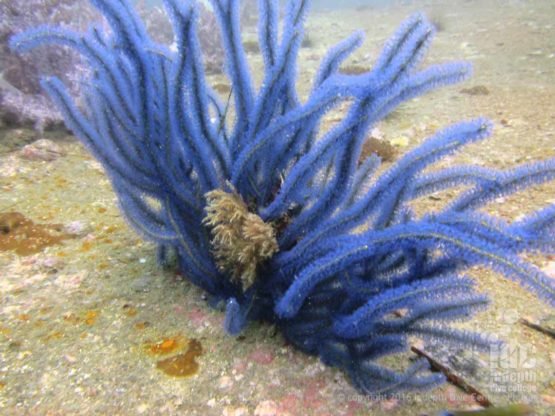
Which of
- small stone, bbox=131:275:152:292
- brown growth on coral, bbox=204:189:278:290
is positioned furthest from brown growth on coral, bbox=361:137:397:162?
small stone, bbox=131:275:152:292

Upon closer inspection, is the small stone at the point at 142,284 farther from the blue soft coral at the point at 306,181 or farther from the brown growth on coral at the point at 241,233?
the brown growth on coral at the point at 241,233

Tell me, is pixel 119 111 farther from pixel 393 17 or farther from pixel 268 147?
pixel 393 17

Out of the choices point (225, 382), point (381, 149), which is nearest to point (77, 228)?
point (225, 382)

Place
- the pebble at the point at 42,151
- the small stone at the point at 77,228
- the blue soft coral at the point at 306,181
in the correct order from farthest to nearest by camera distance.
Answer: the pebble at the point at 42,151 → the small stone at the point at 77,228 → the blue soft coral at the point at 306,181

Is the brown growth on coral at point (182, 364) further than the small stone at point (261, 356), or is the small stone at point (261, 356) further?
the small stone at point (261, 356)

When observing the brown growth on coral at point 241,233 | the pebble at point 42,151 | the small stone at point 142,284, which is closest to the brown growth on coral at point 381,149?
the brown growth on coral at point 241,233

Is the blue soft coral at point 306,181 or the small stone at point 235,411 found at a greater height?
the blue soft coral at point 306,181

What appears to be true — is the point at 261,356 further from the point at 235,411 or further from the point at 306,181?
the point at 306,181
